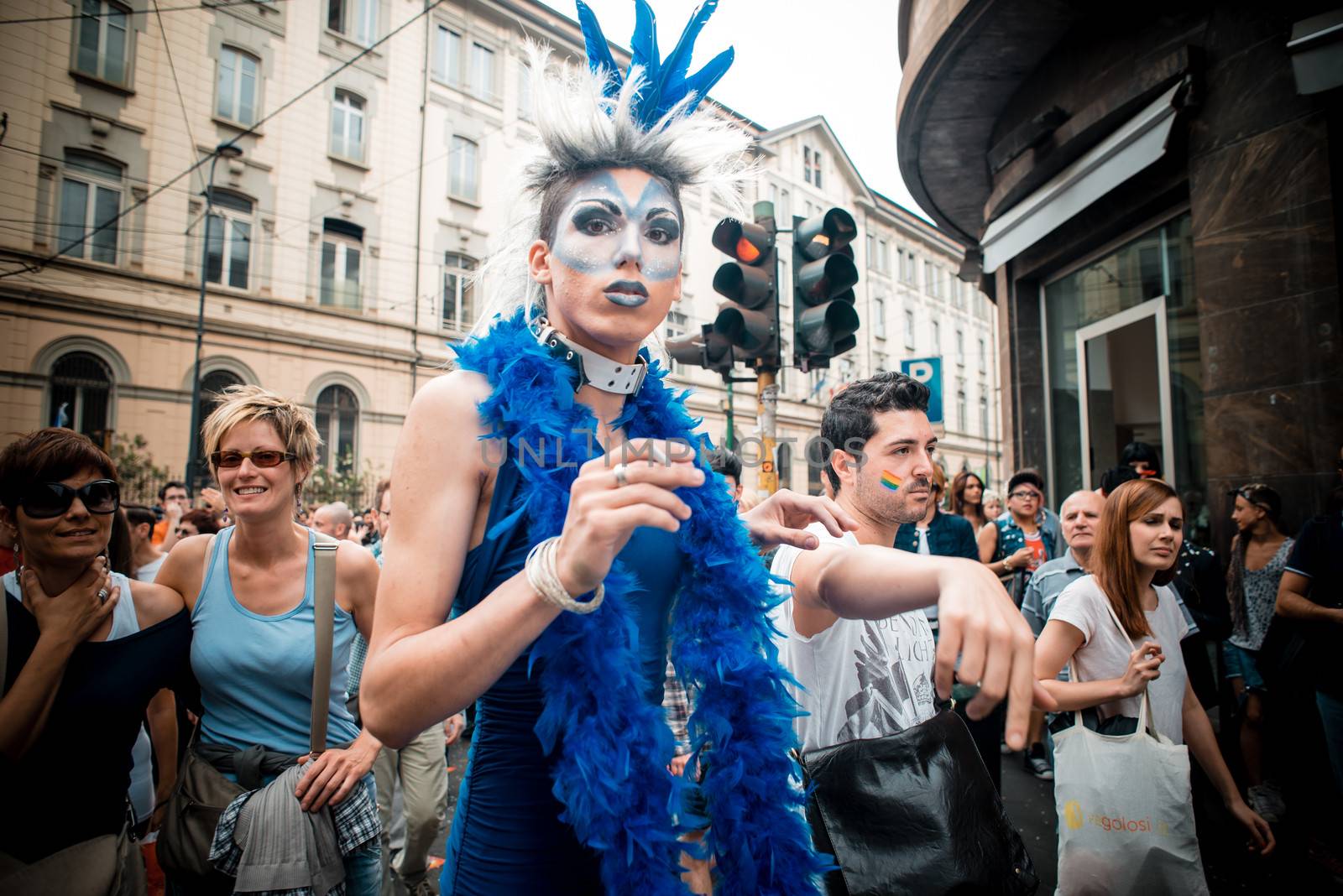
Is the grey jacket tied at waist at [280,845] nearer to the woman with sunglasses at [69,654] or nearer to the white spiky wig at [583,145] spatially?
the woman with sunglasses at [69,654]

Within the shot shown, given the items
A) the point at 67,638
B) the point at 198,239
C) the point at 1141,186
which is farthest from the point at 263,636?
the point at 198,239

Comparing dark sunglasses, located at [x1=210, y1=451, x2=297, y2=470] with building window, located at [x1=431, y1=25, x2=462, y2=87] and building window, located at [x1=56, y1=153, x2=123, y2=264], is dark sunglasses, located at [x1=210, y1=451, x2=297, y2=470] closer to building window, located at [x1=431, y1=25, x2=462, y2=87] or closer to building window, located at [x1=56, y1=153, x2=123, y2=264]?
building window, located at [x1=56, y1=153, x2=123, y2=264]

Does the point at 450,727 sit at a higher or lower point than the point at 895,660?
lower

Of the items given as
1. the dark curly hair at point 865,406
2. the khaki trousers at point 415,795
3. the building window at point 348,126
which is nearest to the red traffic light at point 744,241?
the dark curly hair at point 865,406

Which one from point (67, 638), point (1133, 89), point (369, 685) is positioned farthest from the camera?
point (1133, 89)

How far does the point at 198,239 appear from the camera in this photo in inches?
654

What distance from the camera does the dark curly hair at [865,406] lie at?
2475 mm

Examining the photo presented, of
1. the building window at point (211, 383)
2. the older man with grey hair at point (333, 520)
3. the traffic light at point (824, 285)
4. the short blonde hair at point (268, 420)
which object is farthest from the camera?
the building window at point (211, 383)

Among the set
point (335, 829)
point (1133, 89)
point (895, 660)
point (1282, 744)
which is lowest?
point (1282, 744)

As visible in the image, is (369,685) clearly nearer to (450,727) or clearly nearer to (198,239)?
(450,727)

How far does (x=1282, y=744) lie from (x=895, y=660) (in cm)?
393

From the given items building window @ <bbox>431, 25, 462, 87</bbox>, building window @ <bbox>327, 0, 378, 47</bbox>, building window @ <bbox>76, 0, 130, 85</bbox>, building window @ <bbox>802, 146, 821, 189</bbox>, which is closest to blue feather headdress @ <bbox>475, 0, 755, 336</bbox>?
building window @ <bbox>76, 0, 130, 85</bbox>

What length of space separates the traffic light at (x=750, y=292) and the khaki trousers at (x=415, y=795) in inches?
126

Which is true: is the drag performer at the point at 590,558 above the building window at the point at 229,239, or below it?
below
